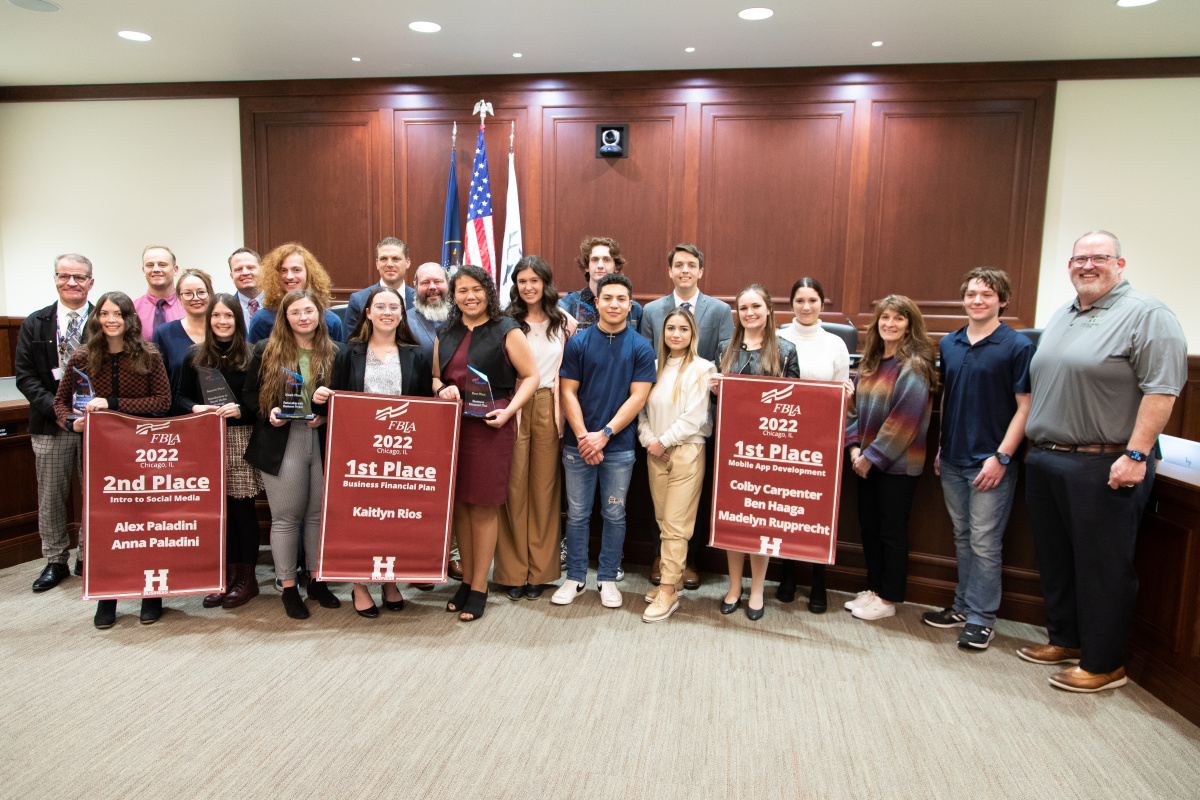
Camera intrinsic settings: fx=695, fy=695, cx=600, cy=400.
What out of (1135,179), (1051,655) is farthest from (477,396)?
(1135,179)

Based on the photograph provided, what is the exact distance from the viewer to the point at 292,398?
299 cm

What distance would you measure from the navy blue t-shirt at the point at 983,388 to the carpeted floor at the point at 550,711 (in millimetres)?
873

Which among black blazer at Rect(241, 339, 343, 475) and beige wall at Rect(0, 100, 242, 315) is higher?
beige wall at Rect(0, 100, 242, 315)

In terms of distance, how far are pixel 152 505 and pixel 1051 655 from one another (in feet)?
12.6

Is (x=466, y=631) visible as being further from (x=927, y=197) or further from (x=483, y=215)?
(x=927, y=197)

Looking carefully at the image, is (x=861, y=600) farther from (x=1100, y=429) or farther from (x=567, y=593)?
(x=567, y=593)

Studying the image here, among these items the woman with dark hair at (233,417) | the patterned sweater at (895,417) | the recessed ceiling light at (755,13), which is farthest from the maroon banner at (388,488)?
the recessed ceiling light at (755,13)

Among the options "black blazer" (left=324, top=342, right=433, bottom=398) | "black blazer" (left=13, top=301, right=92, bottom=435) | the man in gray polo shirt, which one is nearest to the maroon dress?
"black blazer" (left=324, top=342, right=433, bottom=398)

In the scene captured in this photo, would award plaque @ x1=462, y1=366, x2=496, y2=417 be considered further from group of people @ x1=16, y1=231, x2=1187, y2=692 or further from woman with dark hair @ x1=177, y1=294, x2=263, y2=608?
woman with dark hair @ x1=177, y1=294, x2=263, y2=608

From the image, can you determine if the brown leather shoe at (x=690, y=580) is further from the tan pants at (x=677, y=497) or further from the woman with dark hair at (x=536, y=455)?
the woman with dark hair at (x=536, y=455)

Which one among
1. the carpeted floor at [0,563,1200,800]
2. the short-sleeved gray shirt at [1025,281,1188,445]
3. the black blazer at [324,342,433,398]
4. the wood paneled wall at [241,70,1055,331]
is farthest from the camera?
the wood paneled wall at [241,70,1055,331]

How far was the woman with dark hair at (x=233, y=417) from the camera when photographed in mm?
3070

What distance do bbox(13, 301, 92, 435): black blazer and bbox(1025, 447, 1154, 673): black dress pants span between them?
4327mm

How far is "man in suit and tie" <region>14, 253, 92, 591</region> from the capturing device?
3371mm
